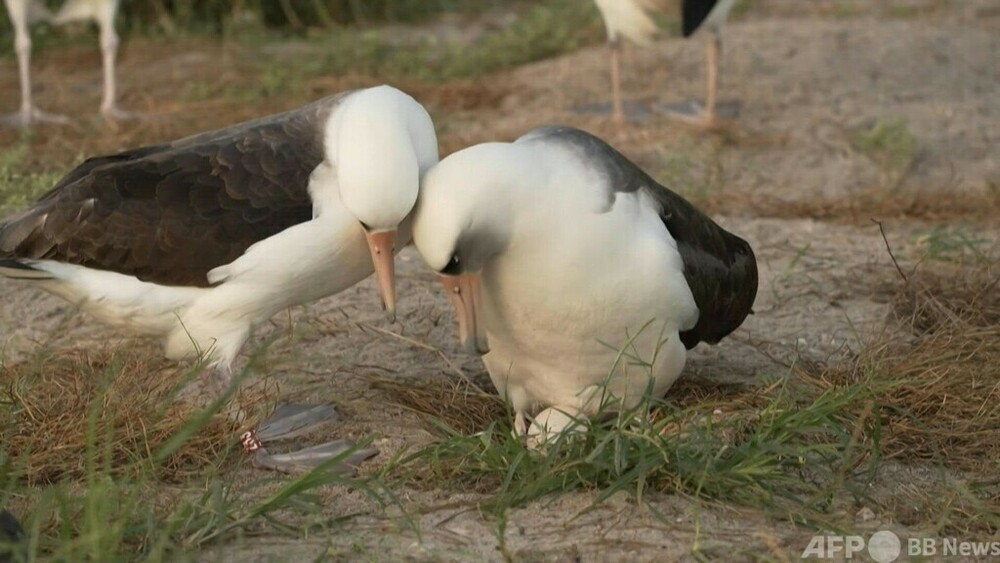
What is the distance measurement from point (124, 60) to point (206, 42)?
61 cm

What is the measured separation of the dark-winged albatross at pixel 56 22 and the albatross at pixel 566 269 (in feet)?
17.4

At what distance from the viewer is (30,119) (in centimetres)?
870

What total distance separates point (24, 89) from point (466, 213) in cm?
598

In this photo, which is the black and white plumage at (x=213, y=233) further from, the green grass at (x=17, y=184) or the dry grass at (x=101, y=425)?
the green grass at (x=17, y=184)

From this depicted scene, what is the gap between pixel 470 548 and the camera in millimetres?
3338

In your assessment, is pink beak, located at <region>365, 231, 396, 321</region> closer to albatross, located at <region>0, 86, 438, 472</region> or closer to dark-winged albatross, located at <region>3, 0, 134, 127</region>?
albatross, located at <region>0, 86, 438, 472</region>

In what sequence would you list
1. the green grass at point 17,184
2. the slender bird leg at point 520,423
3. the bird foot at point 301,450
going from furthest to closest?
the green grass at point 17,184 → the slender bird leg at point 520,423 → the bird foot at point 301,450

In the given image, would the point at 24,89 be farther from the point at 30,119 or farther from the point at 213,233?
the point at 213,233

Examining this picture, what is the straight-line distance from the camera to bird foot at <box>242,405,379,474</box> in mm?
4043

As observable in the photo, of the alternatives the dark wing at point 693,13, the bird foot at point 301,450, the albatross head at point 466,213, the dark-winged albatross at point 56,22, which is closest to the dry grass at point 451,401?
the bird foot at point 301,450

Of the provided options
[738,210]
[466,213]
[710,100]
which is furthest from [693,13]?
[466,213]

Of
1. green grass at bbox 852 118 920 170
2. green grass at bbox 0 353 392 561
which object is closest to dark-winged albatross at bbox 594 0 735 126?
green grass at bbox 852 118 920 170

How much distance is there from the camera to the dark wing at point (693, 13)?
8.47 meters

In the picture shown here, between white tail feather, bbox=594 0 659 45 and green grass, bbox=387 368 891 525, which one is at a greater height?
green grass, bbox=387 368 891 525
